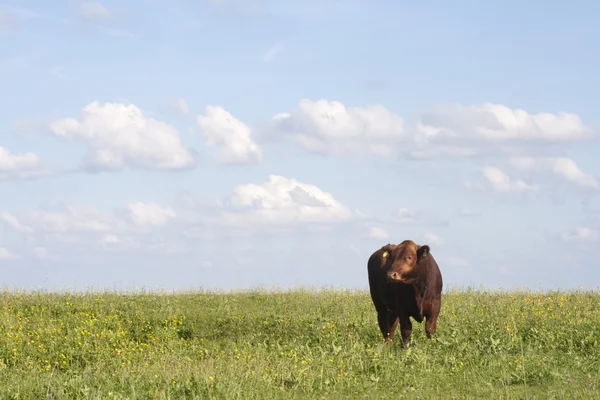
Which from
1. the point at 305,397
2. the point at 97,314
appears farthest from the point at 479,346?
the point at 97,314

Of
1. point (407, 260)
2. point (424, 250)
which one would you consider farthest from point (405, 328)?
point (424, 250)

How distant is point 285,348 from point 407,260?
3.49 metres

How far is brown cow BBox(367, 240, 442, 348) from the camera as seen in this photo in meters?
16.0

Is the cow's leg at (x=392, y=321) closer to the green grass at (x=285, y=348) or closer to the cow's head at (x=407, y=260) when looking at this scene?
the green grass at (x=285, y=348)

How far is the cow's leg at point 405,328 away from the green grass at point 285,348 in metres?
0.45

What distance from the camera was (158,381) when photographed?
1207cm

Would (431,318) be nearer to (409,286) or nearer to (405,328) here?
(405,328)

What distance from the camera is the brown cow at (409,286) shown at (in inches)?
628

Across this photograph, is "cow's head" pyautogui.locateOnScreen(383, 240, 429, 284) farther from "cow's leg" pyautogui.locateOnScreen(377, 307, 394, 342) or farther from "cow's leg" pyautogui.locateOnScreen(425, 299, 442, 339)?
"cow's leg" pyautogui.locateOnScreen(377, 307, 394, 342)

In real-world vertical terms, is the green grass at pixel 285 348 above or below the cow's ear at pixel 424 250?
below

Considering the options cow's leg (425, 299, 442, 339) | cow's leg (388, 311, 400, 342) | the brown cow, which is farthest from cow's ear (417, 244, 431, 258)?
cow's leg (388, 311, 400, 342)

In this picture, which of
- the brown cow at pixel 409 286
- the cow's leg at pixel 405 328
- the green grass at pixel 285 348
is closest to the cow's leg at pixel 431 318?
the brown cow at pixel 409 286

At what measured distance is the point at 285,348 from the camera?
53.3ft

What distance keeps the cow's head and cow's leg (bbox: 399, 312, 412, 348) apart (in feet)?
2.81
